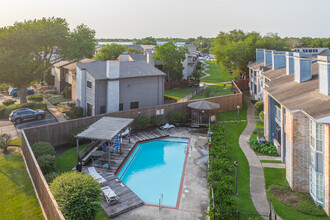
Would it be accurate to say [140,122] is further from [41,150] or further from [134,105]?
[41,150]

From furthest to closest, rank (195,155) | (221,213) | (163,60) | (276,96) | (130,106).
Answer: (163,60)
(130,106)
(195,155)
(276,96)
(221,213)

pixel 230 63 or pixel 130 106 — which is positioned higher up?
pixel 230 63

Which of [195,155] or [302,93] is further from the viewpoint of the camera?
[195,155]

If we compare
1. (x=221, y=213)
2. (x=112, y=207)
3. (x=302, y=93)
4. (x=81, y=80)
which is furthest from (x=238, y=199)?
(x=81, y=80)

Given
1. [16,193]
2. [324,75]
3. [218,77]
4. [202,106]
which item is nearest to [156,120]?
[202,106]

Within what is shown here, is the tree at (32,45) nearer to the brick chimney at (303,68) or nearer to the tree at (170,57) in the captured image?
the tree at (170,57)

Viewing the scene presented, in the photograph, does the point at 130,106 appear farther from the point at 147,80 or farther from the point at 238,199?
the point at 238,199
